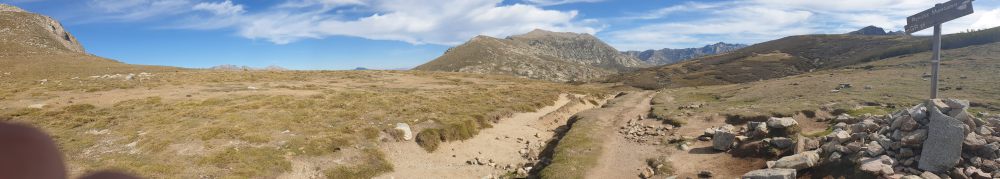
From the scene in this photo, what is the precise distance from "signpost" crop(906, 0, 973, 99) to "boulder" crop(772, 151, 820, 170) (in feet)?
22.6

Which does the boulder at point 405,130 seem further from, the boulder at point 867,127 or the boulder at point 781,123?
the boulder at point 867,127

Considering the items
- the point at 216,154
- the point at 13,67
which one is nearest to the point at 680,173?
the point at 216,154

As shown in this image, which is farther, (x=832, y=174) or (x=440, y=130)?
(x=440, y=130)

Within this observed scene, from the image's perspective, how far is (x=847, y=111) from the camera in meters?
38.3

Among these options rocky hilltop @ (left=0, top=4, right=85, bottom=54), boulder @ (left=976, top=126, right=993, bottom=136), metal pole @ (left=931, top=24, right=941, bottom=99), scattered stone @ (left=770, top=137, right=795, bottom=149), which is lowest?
scattered stone @ (left=770, top=137, right=795, bottom=149)

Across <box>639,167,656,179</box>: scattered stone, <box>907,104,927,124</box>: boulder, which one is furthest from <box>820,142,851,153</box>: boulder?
<box>639,167,656,179</box>: scattered stone

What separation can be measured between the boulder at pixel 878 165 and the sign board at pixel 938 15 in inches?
282

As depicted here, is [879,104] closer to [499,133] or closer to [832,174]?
[832,174]

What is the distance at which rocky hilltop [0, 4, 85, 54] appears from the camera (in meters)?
116

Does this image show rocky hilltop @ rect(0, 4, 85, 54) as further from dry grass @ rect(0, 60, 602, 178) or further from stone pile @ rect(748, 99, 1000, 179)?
stone pile @ rect(748, 99, 1000, 179)

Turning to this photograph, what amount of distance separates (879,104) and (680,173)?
1123 inches

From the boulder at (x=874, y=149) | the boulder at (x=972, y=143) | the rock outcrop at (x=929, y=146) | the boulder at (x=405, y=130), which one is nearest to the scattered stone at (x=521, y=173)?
the boulder at (x=405, y=130)

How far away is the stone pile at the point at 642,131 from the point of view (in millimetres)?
36500

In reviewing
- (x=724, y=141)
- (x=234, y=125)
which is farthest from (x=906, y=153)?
(x=234, y=125)
